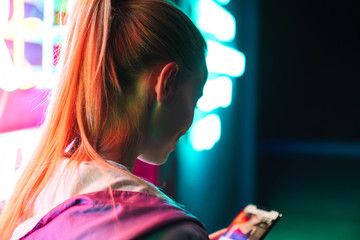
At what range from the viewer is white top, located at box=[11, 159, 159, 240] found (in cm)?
47

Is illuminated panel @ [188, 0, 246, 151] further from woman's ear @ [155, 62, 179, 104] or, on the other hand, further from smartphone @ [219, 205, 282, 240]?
woman's ear @ [155, 62, 179, 104]

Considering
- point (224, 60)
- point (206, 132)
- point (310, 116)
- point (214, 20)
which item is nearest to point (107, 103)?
point (206, 132)

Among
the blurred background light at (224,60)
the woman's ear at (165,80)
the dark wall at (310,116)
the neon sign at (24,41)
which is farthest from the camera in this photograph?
the dark wall at (310,116)

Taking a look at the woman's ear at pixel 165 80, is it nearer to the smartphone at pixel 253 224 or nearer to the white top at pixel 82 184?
the white top at pixel 82 184

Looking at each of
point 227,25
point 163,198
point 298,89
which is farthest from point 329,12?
point 163,198

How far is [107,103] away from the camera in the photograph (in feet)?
1.83

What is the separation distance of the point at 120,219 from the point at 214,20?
1.87 meters

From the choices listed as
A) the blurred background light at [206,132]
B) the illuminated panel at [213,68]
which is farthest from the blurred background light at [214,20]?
the blurred background light at [206,132]

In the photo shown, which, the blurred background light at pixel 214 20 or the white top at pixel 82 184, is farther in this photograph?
the blurred background light at pixel 214 20

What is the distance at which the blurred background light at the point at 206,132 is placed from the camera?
6.35 feet

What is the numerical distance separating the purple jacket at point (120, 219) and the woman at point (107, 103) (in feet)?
0.07

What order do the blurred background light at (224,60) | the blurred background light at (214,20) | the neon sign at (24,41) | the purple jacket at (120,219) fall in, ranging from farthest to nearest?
1. the blurred background light at (224,60)
2. the blurred background light at (214,20)
3. the neon sign at (24,41)
4. the purple jacket at (120,219)

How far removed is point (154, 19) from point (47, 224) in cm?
36

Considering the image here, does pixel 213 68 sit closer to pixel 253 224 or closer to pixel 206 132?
pixel 206 132
